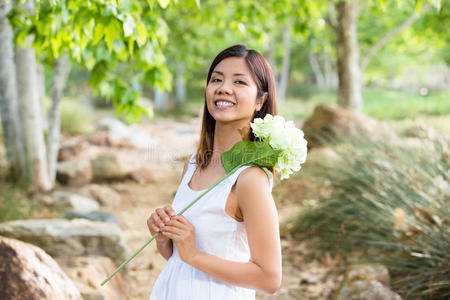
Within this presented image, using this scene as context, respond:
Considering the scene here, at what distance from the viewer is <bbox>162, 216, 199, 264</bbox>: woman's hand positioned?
1.58 meters

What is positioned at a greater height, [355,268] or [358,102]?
[358,102]

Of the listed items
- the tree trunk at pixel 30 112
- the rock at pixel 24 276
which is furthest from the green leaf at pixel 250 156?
the tree trunk at pixel 30 112

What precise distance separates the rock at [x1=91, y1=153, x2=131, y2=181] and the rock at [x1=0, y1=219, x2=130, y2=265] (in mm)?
4399

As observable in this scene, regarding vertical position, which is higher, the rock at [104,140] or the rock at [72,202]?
the rock at [72,202]

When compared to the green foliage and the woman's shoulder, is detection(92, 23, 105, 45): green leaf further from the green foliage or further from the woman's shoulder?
the woman's shoulder

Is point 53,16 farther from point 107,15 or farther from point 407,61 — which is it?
point 407,61

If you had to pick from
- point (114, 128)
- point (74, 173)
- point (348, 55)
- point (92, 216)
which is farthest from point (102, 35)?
point (114, 128)

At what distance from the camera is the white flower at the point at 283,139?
4.99 ft

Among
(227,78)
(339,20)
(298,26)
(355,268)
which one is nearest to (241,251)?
(227,78)

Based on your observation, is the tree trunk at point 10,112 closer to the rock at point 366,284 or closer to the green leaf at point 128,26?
the green leaf at point 128,26

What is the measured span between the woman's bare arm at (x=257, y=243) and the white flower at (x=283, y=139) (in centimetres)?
12

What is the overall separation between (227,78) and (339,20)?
27.0ft

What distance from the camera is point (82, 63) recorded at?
11.9 feet

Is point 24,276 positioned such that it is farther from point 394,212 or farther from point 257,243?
point 394,212
